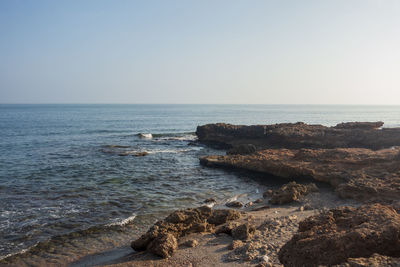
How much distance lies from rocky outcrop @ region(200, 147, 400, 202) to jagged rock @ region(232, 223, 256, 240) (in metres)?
7.15

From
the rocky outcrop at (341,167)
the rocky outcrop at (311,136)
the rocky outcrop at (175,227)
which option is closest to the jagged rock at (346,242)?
the rocky outcrop at (175,227)

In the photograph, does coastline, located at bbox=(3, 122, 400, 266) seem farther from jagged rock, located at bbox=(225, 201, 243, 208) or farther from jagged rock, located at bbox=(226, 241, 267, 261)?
jagged rock, located at bbox=(225, 201, 243, 208)

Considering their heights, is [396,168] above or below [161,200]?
above

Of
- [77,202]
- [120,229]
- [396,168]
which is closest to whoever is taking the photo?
[120,229]

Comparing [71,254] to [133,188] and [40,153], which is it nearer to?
[133,188]

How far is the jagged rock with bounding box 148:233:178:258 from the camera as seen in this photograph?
371 inches

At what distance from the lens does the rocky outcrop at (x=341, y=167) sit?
1488 centimetres

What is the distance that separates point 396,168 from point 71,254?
17647 millimetres

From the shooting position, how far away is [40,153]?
105ft

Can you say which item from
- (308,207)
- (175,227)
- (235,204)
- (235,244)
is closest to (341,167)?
(308,207)

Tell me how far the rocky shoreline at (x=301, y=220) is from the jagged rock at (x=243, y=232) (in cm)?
3

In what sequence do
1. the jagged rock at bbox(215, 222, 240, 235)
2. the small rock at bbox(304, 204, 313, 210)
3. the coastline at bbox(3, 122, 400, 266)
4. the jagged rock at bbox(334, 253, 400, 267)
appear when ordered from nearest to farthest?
the jagged rock at bbox(334, 253, 400, 267), the coastline at bbox(3, 122, 400, 266), the jagged rock at bbox(215, 222, 240, 235), the small rock at bbox(304, 204, 313, 210)

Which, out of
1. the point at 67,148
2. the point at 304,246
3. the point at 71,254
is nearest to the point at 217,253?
the point at 304,246

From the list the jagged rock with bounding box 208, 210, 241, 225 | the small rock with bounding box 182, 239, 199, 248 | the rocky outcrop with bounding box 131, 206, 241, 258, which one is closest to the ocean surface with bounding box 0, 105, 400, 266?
the rocky outcrop with bounding box 131, 206, 241, 258
